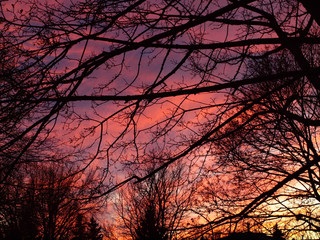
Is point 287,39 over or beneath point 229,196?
over

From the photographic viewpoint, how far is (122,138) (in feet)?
15.2

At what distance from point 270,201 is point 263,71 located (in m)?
3.53

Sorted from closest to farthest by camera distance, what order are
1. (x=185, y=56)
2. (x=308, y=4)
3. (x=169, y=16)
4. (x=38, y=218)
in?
(x=308, y=4) → (x=185, y=56) → (x=169, y=16) → (x=38, y=218)

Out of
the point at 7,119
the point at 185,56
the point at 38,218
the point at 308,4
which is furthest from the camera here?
the point at 38,218

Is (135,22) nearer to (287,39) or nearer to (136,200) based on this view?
(287,39)

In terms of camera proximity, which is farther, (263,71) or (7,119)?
(263,71)

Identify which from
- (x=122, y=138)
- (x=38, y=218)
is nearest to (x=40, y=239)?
(x=38, y=218)

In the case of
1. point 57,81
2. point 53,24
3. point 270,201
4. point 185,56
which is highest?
point 53,24

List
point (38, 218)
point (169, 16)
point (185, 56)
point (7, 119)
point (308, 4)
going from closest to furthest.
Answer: point (7, 119), point (308, 4), point (185, 56), point (169, 16), point (38, 218)

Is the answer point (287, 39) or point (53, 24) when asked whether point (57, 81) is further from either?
point (287, 39)

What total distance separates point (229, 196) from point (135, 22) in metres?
5.47

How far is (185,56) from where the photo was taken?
446cm

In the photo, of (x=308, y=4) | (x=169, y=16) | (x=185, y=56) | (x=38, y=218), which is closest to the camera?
(x=308, y=4)

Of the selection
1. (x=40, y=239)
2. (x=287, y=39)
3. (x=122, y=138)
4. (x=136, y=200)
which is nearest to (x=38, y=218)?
(x=40, y=239)
